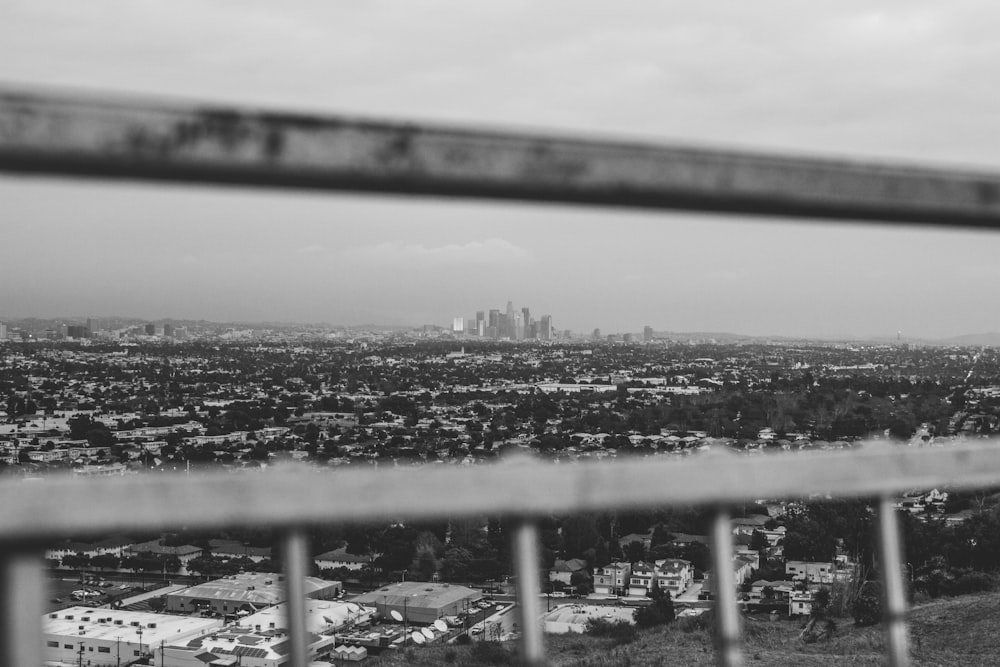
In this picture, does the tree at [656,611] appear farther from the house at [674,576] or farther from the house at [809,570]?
the house at [809,570]

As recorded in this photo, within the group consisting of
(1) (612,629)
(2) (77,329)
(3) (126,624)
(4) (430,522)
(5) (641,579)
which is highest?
(2) (77,329)

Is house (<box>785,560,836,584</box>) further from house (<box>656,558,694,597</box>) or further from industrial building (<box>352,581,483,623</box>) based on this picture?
industrial building (<box>352,581,483,623</box>)

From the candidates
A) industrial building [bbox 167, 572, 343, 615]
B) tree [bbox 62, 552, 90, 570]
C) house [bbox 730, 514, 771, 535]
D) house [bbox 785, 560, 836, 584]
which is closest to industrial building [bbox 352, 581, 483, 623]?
industrial building [bbox 167, 572, 343, 615]

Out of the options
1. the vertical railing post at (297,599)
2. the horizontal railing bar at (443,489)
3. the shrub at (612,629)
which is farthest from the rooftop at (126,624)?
the shrub at (612,629)

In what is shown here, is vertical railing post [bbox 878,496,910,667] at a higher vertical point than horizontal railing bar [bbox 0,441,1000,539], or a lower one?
lower

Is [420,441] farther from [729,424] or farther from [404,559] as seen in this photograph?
[404,559]

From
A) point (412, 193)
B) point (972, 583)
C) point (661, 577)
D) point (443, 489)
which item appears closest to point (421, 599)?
point (661, 577)

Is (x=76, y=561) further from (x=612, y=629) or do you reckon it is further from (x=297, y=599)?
(x=612, y=629)
